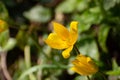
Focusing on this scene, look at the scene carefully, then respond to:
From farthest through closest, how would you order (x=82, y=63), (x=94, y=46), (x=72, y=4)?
(x=72, y=4), (x=94, y=46), (x=82, y=63)

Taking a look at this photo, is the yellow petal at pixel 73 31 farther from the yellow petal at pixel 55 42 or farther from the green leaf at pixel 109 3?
the green leaf at pixel 109 3

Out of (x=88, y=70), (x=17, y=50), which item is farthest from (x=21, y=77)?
(x=88, y=70)

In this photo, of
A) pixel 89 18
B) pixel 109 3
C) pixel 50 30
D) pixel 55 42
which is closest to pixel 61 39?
pixel 55 42

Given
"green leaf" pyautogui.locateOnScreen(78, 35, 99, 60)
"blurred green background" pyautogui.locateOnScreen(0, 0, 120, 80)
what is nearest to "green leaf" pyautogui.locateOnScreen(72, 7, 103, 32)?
"blurred green background" pyautogui.locateOnScreen(0, 0, 120, 80)

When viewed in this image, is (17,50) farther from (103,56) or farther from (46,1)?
(103,56)

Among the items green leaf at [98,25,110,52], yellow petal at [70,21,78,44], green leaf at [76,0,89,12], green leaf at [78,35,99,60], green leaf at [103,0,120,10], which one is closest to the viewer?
yellow petal at [70,21,78,44]

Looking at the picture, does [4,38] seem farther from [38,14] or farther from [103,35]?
[103,35]

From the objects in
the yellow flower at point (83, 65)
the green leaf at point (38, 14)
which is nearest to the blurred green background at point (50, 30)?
the green leaf at point (38, 14)

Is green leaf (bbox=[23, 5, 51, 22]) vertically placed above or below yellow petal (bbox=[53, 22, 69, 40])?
above

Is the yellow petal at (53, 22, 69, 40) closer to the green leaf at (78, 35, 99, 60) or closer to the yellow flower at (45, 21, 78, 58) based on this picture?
the yellow flower at (45, 21, 78, 58)
